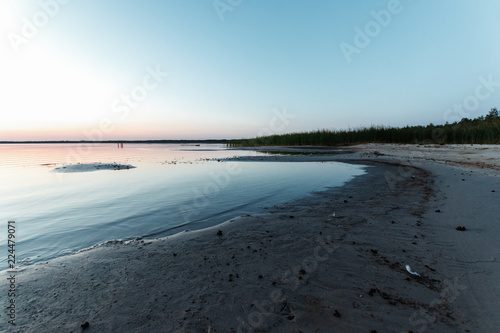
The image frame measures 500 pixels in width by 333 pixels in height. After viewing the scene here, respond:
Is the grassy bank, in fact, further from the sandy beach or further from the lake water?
the sandy beach

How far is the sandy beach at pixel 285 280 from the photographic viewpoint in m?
2.49

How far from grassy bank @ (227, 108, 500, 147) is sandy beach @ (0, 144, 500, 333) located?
1090 inches

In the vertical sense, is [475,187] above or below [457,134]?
below

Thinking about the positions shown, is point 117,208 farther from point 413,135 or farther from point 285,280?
point 413,135

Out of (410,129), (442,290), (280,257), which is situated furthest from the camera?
(410,129)

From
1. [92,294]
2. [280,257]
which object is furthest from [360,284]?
[92,294]

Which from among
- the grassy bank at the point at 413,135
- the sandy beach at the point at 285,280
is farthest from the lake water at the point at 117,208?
the grassy bank at the point at 413,135

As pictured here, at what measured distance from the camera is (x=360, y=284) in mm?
3082

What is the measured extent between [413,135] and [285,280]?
3960 centimetres

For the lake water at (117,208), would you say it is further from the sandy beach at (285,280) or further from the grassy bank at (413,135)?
the grassy bank at (413,135)

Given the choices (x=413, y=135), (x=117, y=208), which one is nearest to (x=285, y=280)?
(x=117, y=208)

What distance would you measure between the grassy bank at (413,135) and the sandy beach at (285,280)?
27674 millimetres

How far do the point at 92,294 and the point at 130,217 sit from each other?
401 cm

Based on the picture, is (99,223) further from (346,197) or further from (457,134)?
(457,134)
